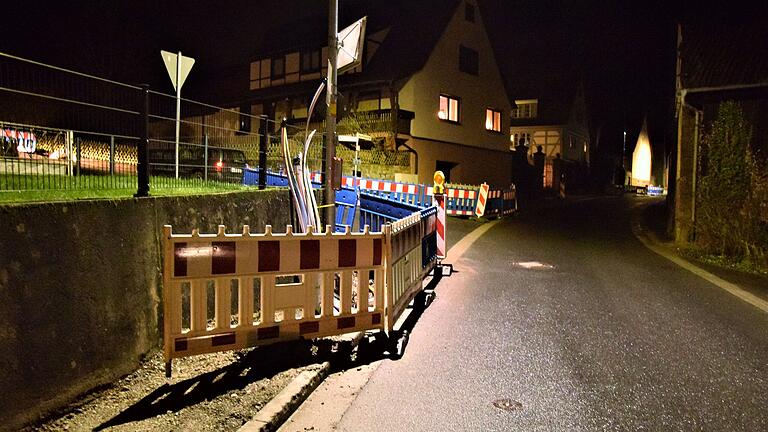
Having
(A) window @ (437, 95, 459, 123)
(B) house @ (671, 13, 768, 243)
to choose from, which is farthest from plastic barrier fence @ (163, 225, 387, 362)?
(A) window @ (437, 95, 459, 123)

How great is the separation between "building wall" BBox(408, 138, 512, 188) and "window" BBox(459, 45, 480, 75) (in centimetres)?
451

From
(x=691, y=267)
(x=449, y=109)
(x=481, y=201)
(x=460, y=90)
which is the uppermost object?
(x=460, y=90)

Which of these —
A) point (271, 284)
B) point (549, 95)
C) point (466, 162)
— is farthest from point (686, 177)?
point (549, 95)

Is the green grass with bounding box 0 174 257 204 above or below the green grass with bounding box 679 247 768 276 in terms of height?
above

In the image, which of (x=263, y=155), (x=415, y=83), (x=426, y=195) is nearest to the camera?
(x=263, y=155)

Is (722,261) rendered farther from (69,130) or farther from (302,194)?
(69,130)

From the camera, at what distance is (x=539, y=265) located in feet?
35.3

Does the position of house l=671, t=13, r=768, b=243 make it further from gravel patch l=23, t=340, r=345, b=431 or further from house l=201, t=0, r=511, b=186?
house l=201, t=0, r=511, b=186

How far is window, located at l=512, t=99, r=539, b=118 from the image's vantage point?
168ft

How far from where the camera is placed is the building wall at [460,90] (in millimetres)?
29250

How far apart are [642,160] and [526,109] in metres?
23.3

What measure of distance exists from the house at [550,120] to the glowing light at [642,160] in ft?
53.0

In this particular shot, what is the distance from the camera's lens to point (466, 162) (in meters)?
33.3

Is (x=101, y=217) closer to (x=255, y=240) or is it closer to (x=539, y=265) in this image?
(x=255, y=240)
